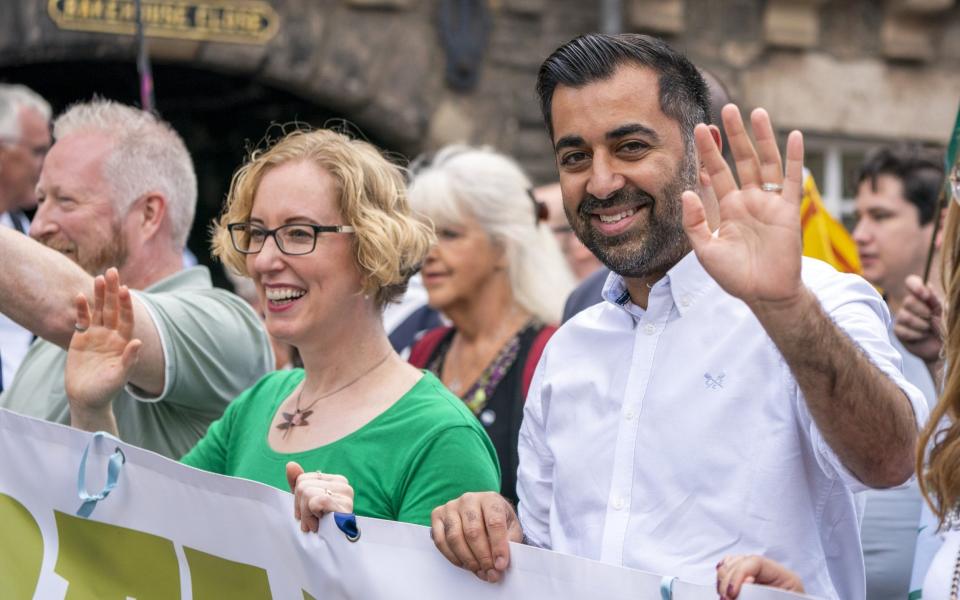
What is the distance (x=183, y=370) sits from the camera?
3180 millimetres

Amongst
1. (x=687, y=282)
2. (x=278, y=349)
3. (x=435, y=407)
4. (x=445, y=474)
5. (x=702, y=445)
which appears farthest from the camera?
(x=278, y=349)

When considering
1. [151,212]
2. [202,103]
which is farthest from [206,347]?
[202,103]

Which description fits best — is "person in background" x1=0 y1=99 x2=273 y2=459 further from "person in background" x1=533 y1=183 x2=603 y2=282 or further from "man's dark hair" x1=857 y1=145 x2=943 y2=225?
"man's dark hair" x1=857 y1=145 x2=943 y2=225

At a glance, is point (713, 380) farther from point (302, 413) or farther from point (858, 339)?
point (302, 413)

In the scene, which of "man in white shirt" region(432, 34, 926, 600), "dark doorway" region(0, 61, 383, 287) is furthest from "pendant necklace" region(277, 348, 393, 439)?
"dark doorway" region(0, 61, 383, 287)

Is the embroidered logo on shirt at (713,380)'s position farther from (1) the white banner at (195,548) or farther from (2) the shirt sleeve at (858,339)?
(1) the white banner at (195,548)

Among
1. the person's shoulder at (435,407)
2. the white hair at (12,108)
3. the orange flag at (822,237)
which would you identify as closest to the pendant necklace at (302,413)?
the person's shoulder at (435,407)

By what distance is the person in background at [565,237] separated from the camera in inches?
223

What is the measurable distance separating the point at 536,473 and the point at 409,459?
28cm

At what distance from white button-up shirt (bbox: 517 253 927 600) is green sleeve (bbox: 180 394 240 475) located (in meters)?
0.94

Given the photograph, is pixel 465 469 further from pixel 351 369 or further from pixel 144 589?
pixel 144 589

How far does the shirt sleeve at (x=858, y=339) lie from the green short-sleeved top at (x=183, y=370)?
162cm

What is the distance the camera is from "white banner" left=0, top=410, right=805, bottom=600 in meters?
2.16

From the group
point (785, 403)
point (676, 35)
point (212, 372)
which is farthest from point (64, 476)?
point (676, 35)
